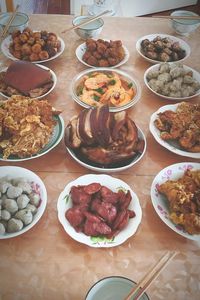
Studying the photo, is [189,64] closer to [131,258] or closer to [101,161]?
[101,161]

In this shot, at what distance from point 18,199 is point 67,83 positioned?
100 cm

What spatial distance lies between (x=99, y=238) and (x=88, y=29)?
64.4 inches

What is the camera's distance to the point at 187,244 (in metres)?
1.21

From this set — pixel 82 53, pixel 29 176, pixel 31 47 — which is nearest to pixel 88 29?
pixel 82 53

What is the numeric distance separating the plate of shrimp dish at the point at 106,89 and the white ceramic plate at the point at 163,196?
1.62ft

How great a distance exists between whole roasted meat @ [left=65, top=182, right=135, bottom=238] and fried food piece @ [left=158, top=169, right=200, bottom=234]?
16 cm

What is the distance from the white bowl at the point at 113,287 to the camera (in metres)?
0.93

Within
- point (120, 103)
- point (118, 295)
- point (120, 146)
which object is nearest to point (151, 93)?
point (120, 103)

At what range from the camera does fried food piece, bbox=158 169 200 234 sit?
1.16 metres

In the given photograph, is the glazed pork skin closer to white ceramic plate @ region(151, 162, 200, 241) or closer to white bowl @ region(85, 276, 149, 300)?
white ceramic plate @ region(151, 162, 200, 241)

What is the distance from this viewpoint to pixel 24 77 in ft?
5.69

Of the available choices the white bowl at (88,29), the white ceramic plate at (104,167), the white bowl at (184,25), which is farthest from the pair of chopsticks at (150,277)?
the white bowl at (184,25)

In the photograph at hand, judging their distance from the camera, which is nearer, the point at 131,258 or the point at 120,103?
the point at 131,258

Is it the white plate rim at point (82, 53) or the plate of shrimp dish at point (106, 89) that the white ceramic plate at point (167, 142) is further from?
the white plate rim at point (82, 53)
